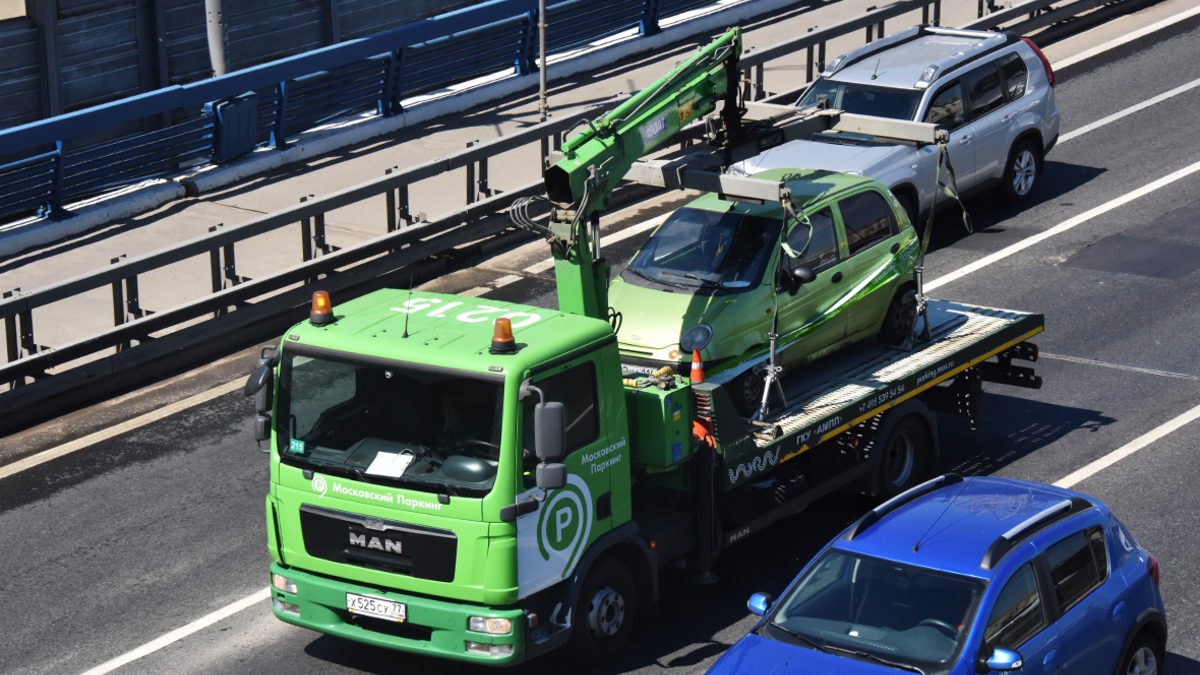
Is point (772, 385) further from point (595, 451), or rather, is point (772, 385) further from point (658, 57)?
point (658, 57)

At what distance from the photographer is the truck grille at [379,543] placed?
909 cm

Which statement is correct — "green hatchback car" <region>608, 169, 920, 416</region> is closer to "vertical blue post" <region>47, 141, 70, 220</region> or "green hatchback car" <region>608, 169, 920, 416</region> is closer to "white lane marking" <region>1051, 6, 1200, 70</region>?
"vertical blue post" <region>47, 141, 70, 220</region>

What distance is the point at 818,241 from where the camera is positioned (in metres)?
12.3

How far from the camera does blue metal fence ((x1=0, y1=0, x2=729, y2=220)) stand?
1872cm

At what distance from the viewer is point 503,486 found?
29.2 feet

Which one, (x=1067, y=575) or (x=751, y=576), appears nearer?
(x=1067, y=575)

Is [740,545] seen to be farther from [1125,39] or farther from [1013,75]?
[1125,39]

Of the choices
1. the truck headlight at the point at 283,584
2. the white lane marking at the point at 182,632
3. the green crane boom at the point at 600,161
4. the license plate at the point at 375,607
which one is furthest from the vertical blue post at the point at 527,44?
the license plate at the point at 375,607

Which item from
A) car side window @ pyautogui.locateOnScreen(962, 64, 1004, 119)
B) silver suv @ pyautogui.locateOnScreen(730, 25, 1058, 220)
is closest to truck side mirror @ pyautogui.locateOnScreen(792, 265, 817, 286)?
silver suv @ pyautogui.locateOnScreen(730, 25, 1058, 220)

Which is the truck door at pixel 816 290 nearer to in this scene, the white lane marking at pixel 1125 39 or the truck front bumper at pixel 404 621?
the truck front bumper at pixel 404 621

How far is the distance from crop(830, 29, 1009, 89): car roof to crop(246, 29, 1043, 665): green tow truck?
305 inches

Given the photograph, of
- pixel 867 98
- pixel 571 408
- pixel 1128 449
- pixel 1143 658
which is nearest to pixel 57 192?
pixel 867 98

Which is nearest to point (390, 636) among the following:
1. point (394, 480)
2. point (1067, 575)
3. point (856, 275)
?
point (394, 480)

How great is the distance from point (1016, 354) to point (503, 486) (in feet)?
18.8
